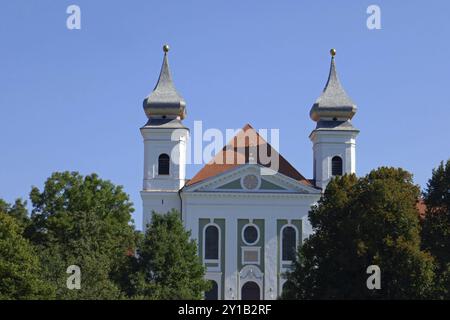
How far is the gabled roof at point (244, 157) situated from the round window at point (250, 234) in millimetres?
4376

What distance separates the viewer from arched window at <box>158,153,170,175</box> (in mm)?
71250

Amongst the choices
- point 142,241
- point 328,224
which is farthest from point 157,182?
point 328,224

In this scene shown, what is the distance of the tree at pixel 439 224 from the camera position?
4828 centimetres

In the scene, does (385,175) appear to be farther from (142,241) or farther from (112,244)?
(112,244)

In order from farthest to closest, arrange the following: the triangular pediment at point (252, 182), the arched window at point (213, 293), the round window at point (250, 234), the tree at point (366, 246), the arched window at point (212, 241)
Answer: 1. the round window at point (250, 234)
2. the triangular pediment at point (252, 182)
3. the arched window at point (212, 241)
4. the arched window at point (213, 293)
5. the tree at point (366, 246)

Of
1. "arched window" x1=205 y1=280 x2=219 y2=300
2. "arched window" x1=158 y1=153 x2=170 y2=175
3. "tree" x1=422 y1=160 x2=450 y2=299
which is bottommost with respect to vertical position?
"arched window" x1=205 y1=280 x2=219 y2=300

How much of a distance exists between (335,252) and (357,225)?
177cm

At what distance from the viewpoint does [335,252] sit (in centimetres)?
4856

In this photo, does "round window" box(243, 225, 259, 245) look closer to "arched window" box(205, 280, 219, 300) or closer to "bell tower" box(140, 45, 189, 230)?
"arched window" box(205, 280, 219, 300)

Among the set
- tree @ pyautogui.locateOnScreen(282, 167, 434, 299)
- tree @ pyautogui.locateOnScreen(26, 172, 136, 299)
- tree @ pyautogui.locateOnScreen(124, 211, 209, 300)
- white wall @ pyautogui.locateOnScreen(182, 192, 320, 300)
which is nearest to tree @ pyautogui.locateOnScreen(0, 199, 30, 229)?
tree @ pyautogui.locateOnScreen(26, 172, 136, 299)

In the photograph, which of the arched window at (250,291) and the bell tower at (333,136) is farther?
the bell tower at (333,136)

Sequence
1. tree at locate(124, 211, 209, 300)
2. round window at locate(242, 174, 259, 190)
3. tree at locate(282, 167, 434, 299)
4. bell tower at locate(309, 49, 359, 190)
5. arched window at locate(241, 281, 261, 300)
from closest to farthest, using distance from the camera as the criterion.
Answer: tree at locate(282, 167, 434, 299), tree at locate(124, 211, 209, 300), arched window at locate(241, 281, 261, 300), round window at locate(242, 174, 259, 190), bell tower at locate(309, 49, 359, 190)

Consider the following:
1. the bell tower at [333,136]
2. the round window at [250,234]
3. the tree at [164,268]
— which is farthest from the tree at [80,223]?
the bell tower at [333,136]

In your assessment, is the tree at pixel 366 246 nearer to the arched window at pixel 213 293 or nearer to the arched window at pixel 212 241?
the arched window at pixel 213 293
